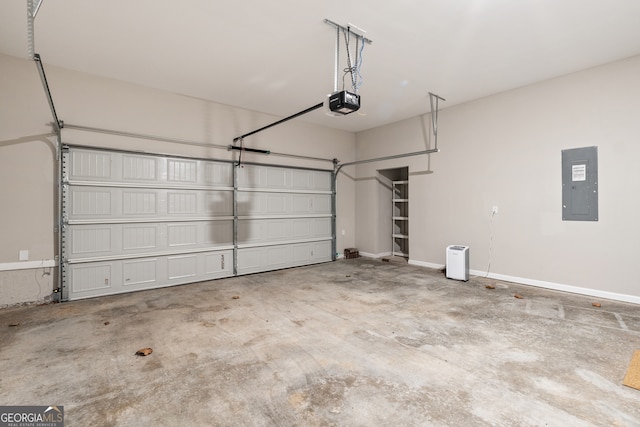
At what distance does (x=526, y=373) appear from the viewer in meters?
2.20

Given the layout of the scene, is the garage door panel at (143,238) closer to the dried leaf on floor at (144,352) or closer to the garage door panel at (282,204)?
the garage door panel at (282,204)

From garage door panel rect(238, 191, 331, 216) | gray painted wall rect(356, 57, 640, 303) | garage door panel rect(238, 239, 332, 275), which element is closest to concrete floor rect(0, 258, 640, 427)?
gray painted wall rect(356, 57, 640, 303)

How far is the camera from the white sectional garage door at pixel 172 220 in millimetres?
4098

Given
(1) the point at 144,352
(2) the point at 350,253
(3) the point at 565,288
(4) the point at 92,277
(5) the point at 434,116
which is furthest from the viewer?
(2) the point at 350,253

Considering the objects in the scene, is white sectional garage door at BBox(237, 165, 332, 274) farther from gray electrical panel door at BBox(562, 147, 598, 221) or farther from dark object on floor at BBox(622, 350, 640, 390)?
dark object on floor at BBox(622, 350, 640, 390)

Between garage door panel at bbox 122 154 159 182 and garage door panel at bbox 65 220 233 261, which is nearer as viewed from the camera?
garage door panel at bbox 65 220 233 261

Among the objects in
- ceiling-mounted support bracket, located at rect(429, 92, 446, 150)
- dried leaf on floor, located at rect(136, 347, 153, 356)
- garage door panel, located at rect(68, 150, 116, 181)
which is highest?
ceiling-mounted support bracket, located at rect(429, 92, 446, 150)

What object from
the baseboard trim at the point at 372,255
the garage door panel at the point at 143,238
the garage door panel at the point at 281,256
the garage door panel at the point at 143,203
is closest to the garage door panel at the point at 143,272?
the garage door panel at the point at 143,238

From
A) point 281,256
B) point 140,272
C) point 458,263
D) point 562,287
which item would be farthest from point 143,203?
point 562,287

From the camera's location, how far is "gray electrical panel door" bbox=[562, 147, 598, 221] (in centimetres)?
406

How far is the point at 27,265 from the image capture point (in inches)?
148

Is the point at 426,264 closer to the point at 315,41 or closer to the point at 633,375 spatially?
the point at 633,375

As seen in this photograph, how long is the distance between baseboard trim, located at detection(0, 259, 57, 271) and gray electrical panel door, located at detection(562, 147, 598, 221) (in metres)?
7.24

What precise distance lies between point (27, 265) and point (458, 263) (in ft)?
20.4
